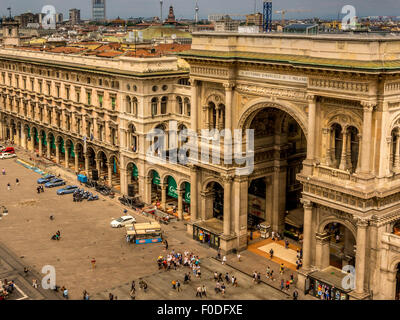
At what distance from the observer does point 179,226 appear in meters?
73.9

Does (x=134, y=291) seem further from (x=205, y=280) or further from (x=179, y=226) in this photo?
(x=179, y=226)

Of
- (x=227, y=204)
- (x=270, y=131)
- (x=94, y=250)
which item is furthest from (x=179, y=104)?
(x=94, y=250)

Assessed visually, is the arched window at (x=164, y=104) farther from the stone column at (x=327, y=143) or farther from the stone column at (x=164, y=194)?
the stone column at (x=327, y=143)

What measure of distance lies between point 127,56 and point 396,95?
45.2m

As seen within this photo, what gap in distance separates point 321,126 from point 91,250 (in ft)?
99.5

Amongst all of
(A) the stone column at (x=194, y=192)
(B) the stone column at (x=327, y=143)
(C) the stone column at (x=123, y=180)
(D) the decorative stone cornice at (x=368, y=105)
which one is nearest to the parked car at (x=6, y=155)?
(C) the stone column at (x=123, y=180)

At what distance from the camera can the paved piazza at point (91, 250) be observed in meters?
56.5

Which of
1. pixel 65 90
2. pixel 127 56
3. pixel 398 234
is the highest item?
pixel 127 56

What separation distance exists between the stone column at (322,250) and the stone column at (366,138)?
27.3 feet

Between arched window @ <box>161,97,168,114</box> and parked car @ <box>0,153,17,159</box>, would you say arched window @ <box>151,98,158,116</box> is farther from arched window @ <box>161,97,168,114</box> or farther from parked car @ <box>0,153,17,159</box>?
parked car @ <box>0,153,17,159</box>

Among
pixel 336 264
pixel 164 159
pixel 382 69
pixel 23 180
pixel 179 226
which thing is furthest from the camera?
pixel 23 180

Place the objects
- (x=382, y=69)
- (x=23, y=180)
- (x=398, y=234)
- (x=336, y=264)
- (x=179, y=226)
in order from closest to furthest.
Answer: (x=382, y=69) → (x=398, y=234) → (x=336, y=264) → (x=179, y=226) → (x=23, y=180)

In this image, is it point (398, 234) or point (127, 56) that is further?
point (127, 56)

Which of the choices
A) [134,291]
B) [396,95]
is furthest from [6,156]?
[396,95]
